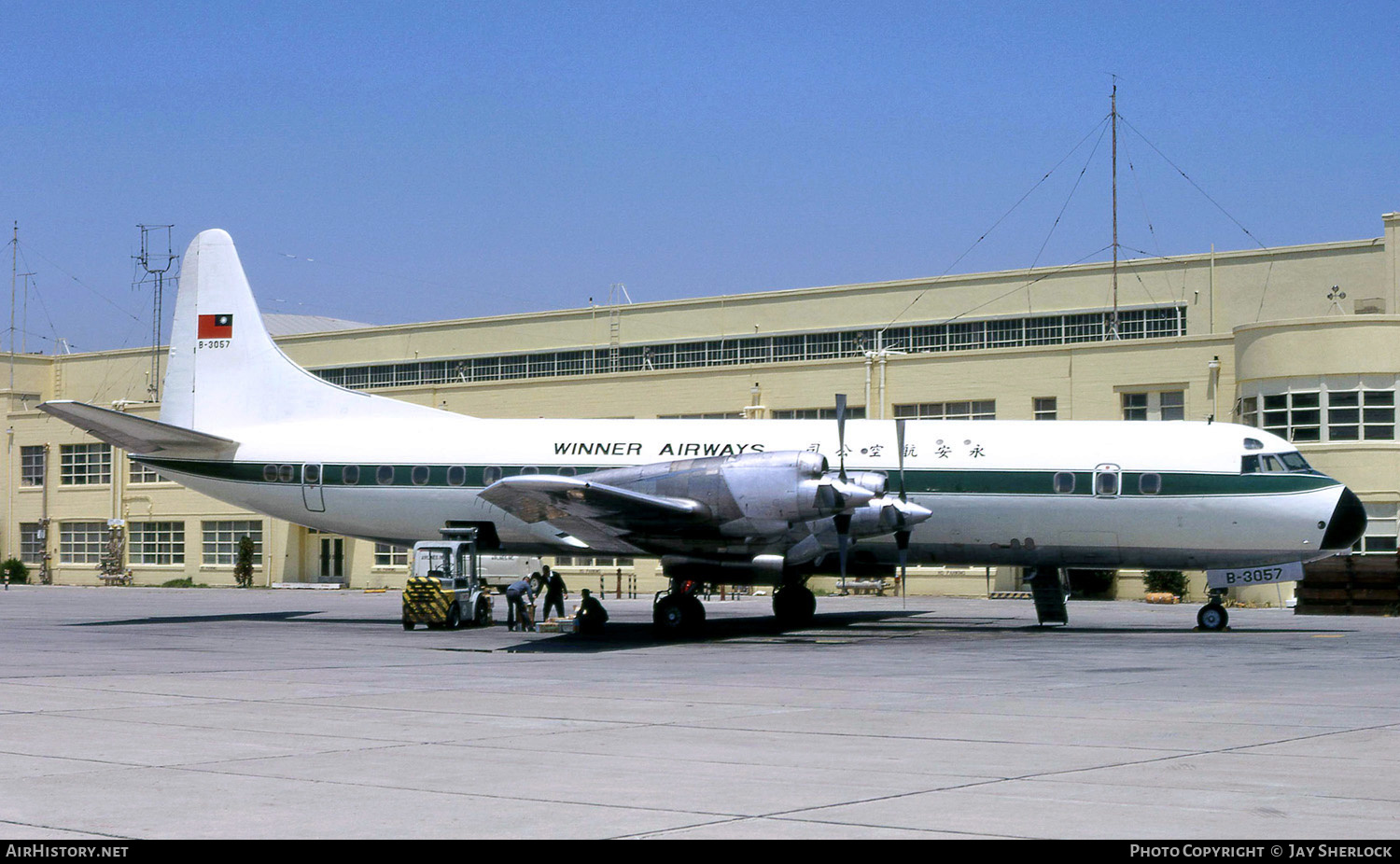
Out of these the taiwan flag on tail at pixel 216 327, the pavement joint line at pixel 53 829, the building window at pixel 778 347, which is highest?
the building window at pixel 778 347

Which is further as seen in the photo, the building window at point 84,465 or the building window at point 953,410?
the building window at point 84,465

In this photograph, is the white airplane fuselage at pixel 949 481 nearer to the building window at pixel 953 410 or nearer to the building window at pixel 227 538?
the building window at pixel 953 410

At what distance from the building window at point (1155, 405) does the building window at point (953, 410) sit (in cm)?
439

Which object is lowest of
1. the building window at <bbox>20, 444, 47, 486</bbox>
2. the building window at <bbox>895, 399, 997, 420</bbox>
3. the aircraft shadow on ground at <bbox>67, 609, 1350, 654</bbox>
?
the aircraft shadow on ground at <bbox>67, 609, 1350, 654</bbox>

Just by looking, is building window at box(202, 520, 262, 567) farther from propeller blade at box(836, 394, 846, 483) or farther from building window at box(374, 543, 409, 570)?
propeller blade at box(836, 394, 846, 483)

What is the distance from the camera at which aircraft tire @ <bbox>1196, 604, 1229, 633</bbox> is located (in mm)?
28328

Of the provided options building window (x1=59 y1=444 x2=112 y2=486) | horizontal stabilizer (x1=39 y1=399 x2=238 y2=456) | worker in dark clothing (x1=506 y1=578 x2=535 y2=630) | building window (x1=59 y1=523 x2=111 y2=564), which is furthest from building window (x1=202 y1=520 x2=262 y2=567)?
worker in dark clothing (x1=506 y1=578 x2=535 y2=630)

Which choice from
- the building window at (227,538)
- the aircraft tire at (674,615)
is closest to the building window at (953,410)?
the aircraft tire at (674,615)

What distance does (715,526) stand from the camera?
2605 centimetres

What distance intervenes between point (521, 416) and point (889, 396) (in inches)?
618

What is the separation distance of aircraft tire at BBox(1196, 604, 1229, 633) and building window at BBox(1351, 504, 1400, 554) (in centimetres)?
1450

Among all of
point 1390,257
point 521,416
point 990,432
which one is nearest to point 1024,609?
point 990,432

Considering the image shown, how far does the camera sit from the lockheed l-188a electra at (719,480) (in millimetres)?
25828
